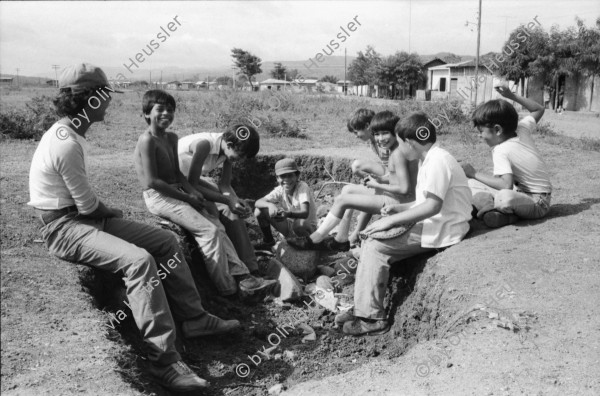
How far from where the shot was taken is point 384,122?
541 cm

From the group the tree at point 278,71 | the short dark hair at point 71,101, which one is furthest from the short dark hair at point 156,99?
the tree at point 278,71

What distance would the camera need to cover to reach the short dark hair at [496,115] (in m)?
5.11

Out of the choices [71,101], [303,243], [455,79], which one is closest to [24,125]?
[303,243]

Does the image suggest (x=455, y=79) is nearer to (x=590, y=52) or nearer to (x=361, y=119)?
(x=590, y=52)

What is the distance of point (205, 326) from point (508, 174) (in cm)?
297

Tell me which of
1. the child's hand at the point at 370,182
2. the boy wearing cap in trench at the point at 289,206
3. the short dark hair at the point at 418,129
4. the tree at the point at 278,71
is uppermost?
the tree at the point at 278,71

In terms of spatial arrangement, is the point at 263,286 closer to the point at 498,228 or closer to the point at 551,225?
the point at 498,228

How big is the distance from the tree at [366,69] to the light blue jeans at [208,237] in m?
42.5

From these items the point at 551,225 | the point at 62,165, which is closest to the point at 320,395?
the point at 62,165

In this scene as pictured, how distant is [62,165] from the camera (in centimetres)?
373

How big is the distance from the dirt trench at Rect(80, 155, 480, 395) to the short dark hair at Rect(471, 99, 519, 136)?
1352 mm

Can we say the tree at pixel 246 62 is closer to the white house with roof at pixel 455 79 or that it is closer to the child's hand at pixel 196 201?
the white house with roof at pixel 455 79

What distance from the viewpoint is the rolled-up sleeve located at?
372 centimetres

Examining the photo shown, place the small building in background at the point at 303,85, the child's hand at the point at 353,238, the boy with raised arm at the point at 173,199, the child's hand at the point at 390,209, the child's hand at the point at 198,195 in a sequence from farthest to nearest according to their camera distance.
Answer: the small building in background at the point at 303,85 < the child's hand at the point at 353,238 < the child's hand at the point at 198,195 < the boy with raised arm at the point at 173,199 < the child's hand at the point at 390,209
